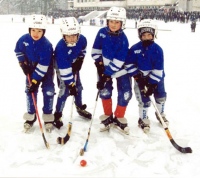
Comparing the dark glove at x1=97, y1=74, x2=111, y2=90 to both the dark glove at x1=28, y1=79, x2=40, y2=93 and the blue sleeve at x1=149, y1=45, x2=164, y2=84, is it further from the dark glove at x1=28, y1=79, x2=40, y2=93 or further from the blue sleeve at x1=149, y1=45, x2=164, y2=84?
the dark glove at x1=28, y1=79, x2=40, y2=93

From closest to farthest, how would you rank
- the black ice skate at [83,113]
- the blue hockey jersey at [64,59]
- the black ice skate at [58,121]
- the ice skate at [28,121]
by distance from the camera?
the blue hockey jersey at [64,59] → the ice skate at [28,121] → the black ice skate at [58,121] → the black ice skate at [83,113]

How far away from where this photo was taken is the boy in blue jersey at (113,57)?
455cm

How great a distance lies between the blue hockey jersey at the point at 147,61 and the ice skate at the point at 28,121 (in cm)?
171

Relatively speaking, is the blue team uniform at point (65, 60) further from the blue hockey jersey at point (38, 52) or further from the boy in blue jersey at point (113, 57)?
the boy in blue jersey at point (113, 57)

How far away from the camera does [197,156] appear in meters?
4.34

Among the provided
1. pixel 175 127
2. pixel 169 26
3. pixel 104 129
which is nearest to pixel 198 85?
pixel 175 127

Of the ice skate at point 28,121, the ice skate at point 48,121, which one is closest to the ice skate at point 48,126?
the ice skate at point 48,121

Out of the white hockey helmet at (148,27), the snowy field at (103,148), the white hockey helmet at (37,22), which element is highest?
the white hockey helmet at (37,22)

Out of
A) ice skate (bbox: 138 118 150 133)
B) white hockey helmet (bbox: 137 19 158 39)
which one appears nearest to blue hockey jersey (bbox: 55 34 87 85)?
white hockey helmet (bbox: 137 19 158 39)

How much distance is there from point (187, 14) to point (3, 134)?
31.9 meters

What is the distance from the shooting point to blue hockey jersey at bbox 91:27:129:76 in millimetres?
4559

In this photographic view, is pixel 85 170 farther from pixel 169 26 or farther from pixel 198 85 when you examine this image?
pixel 169 26

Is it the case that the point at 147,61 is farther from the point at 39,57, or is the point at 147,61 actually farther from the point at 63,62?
the point at 39,57

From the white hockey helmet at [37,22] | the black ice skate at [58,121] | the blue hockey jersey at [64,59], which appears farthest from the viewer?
the black ice skate at [58,121]
